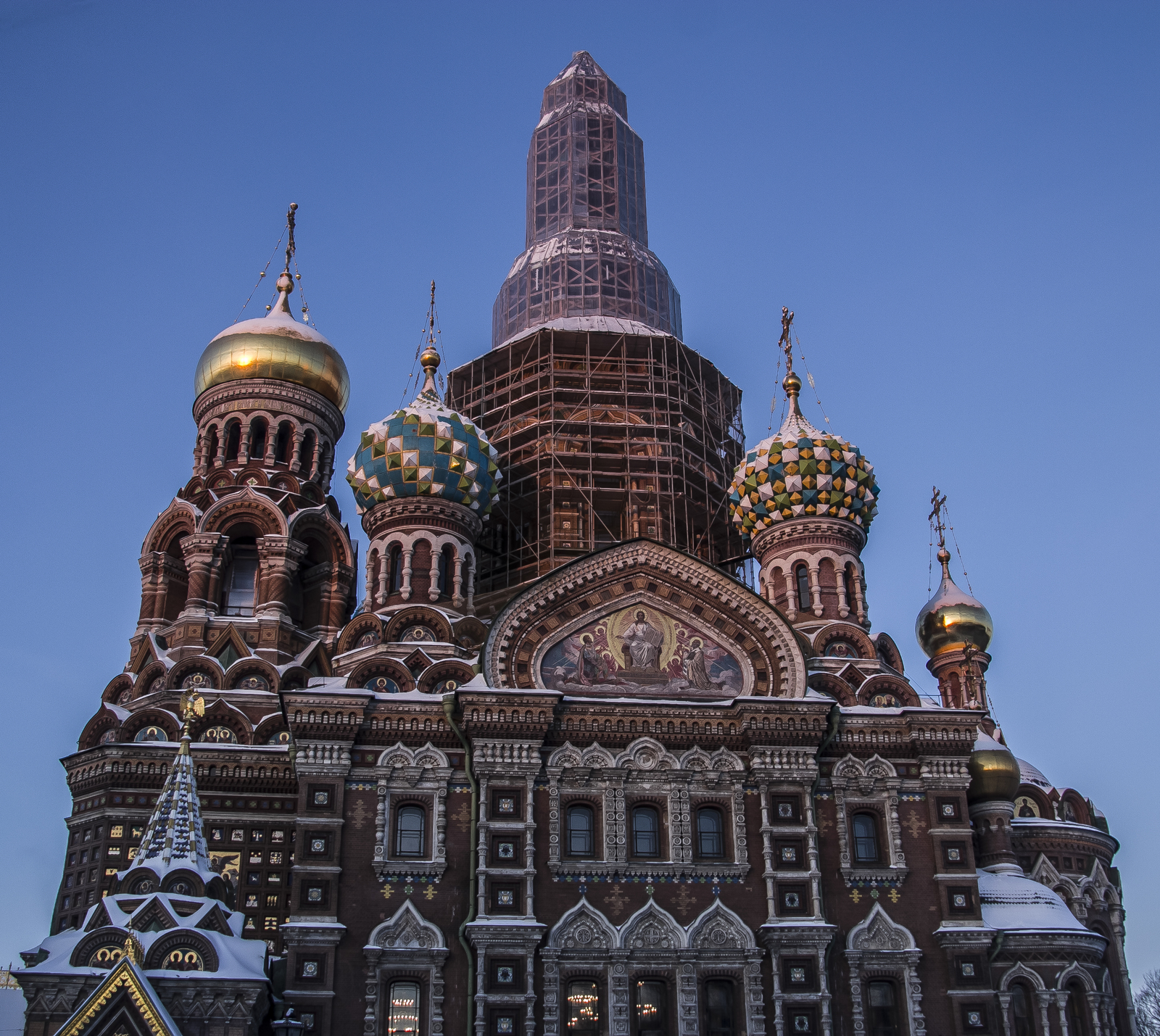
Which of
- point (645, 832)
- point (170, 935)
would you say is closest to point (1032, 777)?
point (645, 832)

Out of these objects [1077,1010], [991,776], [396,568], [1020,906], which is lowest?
[1077,1010]

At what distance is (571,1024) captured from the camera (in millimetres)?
18859

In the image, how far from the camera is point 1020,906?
21.0 m

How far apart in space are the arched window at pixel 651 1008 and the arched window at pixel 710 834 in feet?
6.51

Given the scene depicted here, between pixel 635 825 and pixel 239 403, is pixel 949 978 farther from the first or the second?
pixel 239 403

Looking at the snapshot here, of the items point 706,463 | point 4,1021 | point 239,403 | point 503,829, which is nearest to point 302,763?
point 503,829

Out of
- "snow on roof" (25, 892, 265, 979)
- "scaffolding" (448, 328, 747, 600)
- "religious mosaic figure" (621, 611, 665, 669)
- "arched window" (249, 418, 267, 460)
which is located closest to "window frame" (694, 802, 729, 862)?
"religious mosaic figure" (621, 611, 665, 669)

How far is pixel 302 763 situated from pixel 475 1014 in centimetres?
421

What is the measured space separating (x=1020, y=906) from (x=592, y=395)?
534 inches

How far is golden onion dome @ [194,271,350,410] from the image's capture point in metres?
28.2

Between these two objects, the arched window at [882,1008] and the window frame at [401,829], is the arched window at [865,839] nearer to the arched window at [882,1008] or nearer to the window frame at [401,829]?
the arched window at [882,1008]

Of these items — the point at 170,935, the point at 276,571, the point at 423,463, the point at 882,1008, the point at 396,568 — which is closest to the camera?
the point at 170,935

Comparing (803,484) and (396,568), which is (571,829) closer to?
(396,568)

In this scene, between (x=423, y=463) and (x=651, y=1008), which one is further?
(x=423, y=463)
